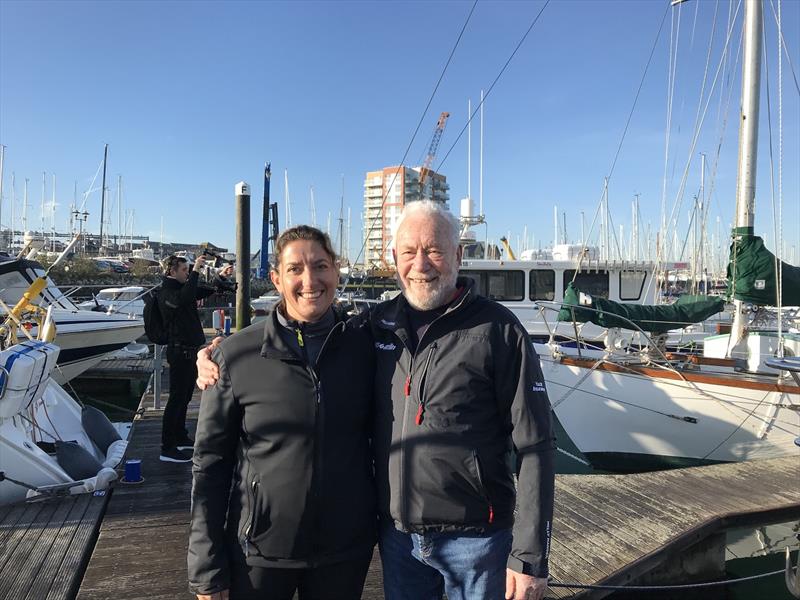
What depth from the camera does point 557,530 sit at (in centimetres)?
409

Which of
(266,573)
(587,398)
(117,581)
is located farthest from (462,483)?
(587,398)

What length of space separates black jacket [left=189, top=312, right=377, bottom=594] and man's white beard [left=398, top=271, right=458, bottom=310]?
0.93 feet

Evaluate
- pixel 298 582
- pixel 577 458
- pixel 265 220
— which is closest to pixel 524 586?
pixel 298 582

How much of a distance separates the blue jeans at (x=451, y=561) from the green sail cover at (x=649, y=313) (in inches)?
229

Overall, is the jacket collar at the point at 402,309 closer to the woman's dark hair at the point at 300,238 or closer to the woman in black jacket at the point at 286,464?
the woman in black jacket at the point at 286,464

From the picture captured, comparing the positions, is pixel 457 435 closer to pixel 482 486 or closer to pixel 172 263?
pixel 482 486

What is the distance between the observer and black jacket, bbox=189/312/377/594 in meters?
1.67

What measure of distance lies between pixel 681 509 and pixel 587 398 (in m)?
2.78

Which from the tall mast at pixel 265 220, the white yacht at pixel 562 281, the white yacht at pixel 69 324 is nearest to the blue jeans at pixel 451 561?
the white yacht at pixel 69 324

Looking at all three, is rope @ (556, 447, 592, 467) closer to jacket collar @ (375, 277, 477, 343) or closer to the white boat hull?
the white boat hull

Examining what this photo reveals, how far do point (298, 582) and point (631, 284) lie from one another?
12260 mm

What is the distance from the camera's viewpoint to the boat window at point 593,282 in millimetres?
12352

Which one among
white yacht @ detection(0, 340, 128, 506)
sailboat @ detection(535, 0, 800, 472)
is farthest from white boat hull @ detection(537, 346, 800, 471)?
white yacht @ detection(0, 340, 128, 506)

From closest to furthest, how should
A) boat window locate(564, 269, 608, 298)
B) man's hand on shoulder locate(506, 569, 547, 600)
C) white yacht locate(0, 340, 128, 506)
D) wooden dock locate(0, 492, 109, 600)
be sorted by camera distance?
man's hand on shoulder locate(506, 569, 547, 600), wooden dock locate(0, 492, 109, 600), white yacht locate(0, 340, 128, 506), boat window locate(564, 269, 608, 298)
